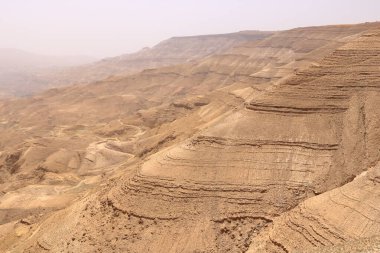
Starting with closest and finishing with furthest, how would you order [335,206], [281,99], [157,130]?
[335,206], [281,99], [157,130]

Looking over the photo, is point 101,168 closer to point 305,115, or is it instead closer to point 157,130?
point 157,130

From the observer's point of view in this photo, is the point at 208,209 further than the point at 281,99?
No

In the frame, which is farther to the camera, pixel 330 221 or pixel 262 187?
pixel 262 187

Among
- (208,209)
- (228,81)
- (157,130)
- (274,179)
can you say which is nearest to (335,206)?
(274,179)

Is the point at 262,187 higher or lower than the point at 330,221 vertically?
higher

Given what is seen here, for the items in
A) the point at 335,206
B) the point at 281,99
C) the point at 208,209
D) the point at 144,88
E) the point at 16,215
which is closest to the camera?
the point at 335,206

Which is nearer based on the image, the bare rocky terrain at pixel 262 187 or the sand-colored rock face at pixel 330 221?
the sand-colored rock face at pixel 330 221

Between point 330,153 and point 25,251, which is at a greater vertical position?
point 330,153

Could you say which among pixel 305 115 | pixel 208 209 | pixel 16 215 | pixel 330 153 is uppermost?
pixel 305 115

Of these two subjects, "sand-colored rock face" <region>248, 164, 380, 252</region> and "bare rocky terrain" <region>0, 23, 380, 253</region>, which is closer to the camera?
"sand-colored rock face" <region>248, 164, 380, 252</region>

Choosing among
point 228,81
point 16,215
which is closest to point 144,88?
point 228,81
